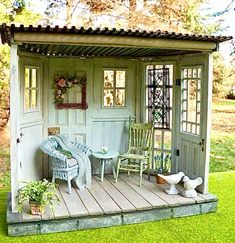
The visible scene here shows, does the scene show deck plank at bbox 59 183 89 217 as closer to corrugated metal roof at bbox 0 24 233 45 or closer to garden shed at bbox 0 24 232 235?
garden shed at bbox 0 24 232 235

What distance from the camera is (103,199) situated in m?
5.23

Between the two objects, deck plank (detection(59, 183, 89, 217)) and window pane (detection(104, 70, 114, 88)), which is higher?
window pane (detection(104, 70, 114, 88))

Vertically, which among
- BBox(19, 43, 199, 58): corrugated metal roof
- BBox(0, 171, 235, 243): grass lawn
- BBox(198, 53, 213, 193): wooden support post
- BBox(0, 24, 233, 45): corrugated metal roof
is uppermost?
BBox(0, 24, 233, 45): corrugated metal roof

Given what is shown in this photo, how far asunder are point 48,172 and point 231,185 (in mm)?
3445

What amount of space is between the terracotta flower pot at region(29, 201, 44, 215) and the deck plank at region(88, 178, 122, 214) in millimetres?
805

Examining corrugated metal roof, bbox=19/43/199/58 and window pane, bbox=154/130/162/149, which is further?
window pane, bbox=154/130/162/149

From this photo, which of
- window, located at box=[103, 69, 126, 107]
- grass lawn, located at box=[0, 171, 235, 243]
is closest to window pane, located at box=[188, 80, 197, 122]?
window, located at box=[103, 69, 126, 107]

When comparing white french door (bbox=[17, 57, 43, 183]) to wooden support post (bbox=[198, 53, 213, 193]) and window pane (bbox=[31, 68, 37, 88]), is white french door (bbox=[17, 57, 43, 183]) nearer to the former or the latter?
window pane (bbox=[31, 68, 37, 88])

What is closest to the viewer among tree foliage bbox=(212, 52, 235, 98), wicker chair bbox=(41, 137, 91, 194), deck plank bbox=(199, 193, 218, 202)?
deck plank bbox=(199, 193, 218, 202)

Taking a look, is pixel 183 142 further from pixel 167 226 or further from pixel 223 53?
pixel 223 53

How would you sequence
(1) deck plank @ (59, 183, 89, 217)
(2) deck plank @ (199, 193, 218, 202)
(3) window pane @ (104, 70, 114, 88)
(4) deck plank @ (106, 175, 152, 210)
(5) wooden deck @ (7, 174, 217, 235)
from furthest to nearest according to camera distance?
(3) window pane @ (104, 70, 114, 88)
(2) deck plank @ (199, 193, 218, 202)
(4) deck plank @ (106, 175, 152, 210)
(1) deck plank @ (59, 183, 89, 217)
(5) wooden deck @ (7, 174, 217, 235)

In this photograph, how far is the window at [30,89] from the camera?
5.71 meters

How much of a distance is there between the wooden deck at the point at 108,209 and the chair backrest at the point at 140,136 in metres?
0.86

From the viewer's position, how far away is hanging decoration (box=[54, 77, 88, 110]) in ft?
21.1
